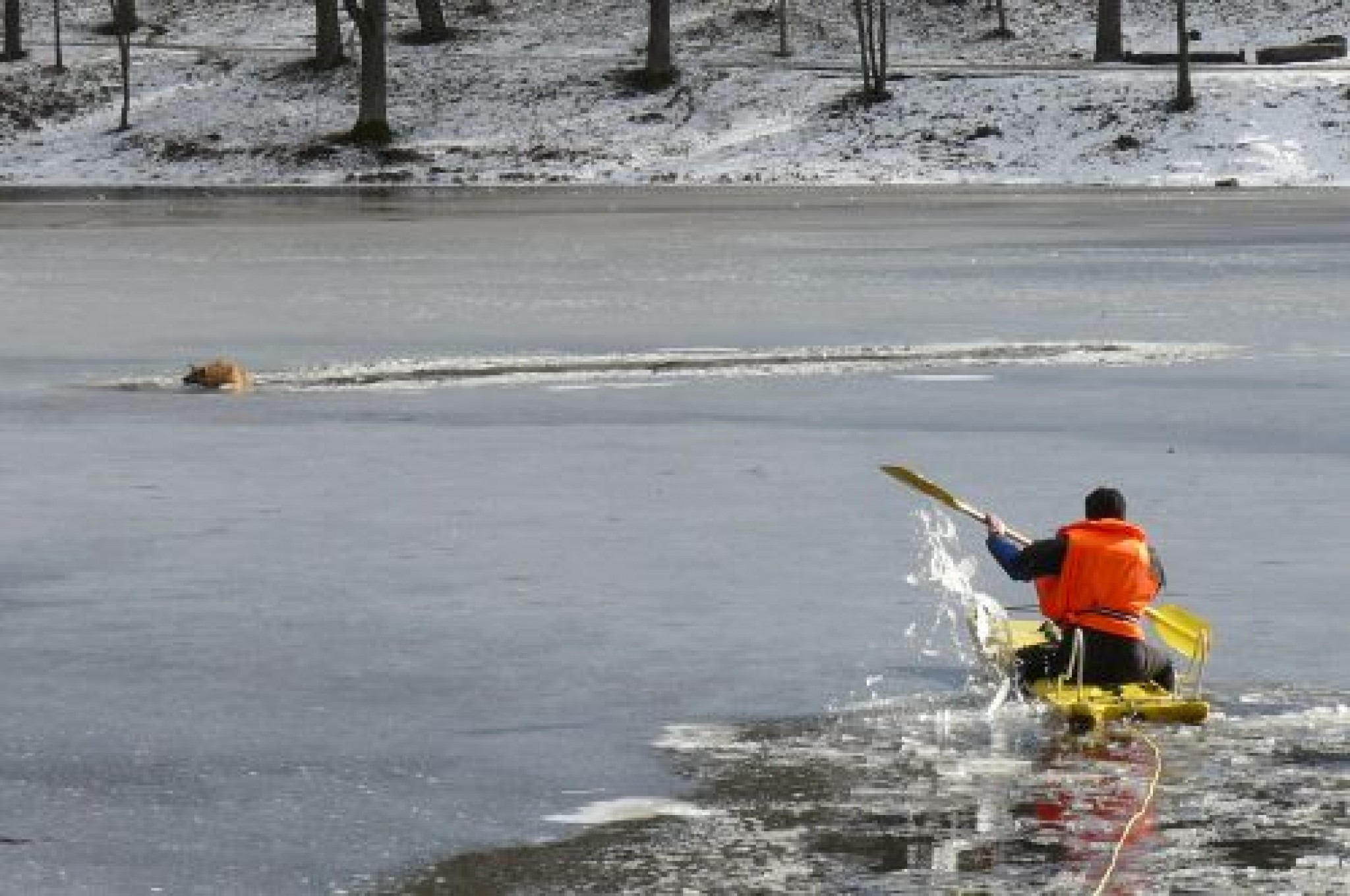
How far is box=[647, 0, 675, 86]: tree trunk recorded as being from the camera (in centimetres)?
7556

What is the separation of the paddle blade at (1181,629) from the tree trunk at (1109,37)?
64993mm

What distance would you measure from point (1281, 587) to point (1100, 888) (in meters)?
5.51

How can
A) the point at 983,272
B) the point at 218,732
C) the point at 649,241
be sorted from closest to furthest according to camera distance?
1. the point at 218,732
2. the point at 983,272
3. the point at 649,241

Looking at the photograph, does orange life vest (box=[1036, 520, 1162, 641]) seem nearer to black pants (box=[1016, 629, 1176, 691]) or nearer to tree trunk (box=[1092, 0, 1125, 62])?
black pants (box=[1016, 629, 1176, 691])

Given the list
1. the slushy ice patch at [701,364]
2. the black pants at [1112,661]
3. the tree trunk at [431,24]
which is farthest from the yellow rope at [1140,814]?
the tree trunk at [431,24]

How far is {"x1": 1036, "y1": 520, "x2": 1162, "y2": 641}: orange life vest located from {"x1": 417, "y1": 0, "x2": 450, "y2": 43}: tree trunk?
73.2 metres

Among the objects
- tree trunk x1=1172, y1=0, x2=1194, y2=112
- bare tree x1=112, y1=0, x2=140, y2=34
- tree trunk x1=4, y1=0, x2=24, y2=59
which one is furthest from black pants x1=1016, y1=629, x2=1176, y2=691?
tree trunk x1=4, y1=0, x2=24, y2=59

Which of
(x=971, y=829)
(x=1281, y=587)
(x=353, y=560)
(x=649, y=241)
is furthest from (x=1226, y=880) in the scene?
(x=649, y=241)

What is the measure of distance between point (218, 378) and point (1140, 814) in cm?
1469

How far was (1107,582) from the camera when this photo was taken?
12289 mm

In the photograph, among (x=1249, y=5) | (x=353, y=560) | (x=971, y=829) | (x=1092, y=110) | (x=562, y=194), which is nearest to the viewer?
(x=971, y=829)

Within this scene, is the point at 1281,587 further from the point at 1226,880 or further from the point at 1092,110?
the point at 1092,110

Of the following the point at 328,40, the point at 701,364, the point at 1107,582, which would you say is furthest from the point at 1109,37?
the point at 1107,582

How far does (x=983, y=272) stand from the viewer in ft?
119
